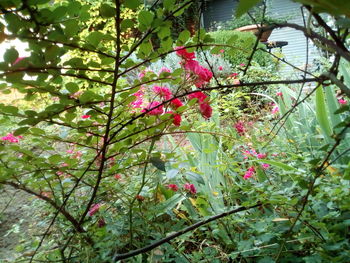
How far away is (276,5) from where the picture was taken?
10859 mm

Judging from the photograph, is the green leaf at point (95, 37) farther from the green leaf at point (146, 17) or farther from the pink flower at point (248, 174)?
the pink flower at point (248, 174)

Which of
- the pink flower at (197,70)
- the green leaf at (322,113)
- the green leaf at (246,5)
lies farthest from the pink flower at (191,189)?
the green leaf at (246,5)

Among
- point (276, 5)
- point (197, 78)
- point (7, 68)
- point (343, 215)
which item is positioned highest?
point (276, 5)

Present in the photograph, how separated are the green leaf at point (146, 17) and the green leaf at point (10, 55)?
23 centimetres

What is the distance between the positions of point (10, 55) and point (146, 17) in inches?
9.8

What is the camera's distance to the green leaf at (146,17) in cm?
64

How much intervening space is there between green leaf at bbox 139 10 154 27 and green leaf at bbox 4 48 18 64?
0.23 meters

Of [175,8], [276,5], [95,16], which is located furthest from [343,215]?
[276,5]

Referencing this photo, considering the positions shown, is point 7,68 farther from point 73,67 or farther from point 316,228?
point 316,228

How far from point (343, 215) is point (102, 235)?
649 mm

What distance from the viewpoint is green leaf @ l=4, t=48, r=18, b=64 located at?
58 centimetres

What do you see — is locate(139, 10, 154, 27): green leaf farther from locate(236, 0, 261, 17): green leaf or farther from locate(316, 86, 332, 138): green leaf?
locate(316, 86, 332, 138): green leaf

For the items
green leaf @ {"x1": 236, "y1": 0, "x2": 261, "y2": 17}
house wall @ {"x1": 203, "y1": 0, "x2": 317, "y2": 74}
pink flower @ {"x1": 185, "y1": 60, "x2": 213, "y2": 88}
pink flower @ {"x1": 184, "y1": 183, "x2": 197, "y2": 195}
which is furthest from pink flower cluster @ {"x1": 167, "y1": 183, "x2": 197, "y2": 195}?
house wall @ {"x1": 203, "y1": 0, "x2": 317, "y2": 74}

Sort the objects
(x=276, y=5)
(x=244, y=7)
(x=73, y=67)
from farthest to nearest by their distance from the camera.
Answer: (x=276, y=5) → (x=73, y=67) → (x=244, y=7)
